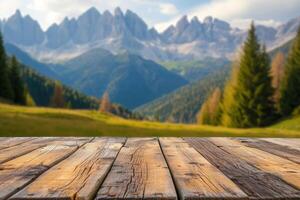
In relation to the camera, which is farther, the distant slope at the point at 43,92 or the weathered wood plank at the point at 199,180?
the distant slope at the point at 43,92

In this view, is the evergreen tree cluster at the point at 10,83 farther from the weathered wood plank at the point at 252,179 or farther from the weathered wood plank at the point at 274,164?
the weathered wood plank at the point at 252,179

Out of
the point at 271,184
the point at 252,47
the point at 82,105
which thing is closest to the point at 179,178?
the point at 271,184

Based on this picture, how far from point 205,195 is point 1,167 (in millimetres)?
1684

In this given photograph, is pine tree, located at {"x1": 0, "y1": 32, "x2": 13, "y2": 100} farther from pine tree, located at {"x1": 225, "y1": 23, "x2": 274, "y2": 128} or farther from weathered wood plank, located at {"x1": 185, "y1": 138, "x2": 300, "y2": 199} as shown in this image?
weathered wood plank, located at {"x1": 185, "y1": 138, "x2": 300, "y2": 199}

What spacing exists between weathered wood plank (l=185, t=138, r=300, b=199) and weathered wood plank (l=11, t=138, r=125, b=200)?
84cm

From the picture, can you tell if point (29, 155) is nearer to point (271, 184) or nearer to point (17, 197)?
point (17, 197)

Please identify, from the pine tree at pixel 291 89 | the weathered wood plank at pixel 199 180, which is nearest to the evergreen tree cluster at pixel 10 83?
the pine tree at pixel 291 89

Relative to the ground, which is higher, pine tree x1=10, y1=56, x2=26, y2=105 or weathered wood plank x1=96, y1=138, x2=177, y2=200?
pine tree x1=10, y1=56, x2=26, y2=105

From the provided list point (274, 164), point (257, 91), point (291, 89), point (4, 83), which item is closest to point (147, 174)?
point (274, 164)

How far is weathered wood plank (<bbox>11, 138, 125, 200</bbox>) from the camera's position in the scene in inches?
75.6

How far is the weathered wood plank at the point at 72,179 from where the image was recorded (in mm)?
1921

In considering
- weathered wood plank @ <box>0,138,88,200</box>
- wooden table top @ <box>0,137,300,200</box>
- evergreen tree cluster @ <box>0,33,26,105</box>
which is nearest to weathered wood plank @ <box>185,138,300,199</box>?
wooden table top @ <box>0,137,300,200</box>

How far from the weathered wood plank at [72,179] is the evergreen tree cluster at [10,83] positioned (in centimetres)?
5375

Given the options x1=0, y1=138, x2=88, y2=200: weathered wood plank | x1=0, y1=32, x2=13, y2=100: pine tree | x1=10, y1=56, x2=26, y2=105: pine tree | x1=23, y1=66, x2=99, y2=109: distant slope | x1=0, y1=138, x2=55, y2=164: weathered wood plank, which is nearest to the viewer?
x1=0, y1=138, x2=88, y2=200: weathered wood plank
